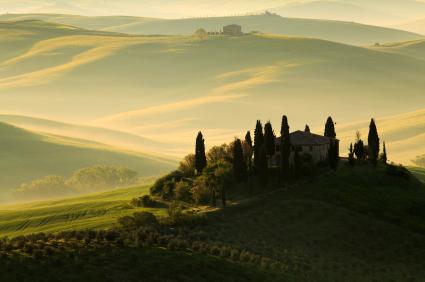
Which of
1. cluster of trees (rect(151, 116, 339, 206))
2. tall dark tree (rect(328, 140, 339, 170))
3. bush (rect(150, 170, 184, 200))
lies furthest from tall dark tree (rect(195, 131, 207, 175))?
tall dark tree (rect(328, 140, 339, 170))

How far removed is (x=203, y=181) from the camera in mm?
83250

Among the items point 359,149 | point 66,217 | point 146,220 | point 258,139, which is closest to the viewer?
point 146,220

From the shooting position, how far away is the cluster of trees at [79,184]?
168m

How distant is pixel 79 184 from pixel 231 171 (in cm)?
9030

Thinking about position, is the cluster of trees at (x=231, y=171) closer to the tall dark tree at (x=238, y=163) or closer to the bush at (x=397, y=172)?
the tall dark tree at (x=238, y=163)

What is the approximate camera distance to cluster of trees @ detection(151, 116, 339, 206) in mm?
83250

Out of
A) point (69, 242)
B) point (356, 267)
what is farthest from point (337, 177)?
point (69, 242)

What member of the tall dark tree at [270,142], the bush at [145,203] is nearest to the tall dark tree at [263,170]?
the tall dark tree at [270,142]

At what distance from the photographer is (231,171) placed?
89.4 meters

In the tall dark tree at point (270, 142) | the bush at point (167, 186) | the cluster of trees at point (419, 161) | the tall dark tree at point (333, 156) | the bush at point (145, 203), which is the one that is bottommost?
the bush at point (145, 203)

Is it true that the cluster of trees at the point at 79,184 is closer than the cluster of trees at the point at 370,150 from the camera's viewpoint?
No

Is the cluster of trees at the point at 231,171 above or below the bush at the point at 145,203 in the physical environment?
above

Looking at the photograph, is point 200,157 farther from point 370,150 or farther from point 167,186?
point 370,150

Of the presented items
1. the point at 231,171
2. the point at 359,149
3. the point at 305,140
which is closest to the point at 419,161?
the point at 359,149
